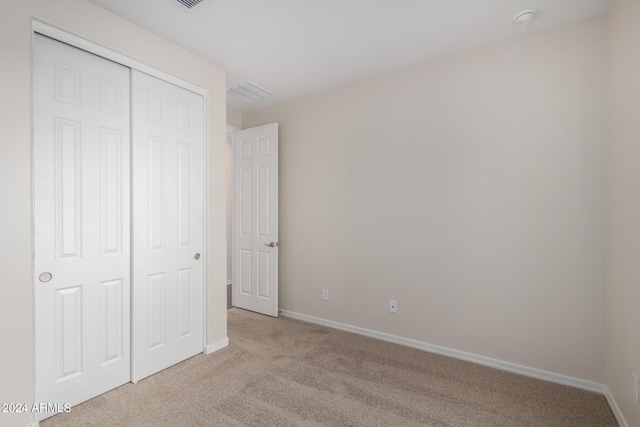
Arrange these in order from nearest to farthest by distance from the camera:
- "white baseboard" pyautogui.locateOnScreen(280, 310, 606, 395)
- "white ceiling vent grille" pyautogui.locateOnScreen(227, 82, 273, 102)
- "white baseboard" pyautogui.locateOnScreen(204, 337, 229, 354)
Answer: "white baseboard" pyautogui.locateOnScreen(280, 310, 606, 395)
"white baseboard" pyautogui.locateOnScreen(204, 337, 229, 354)
"white ceiling vent grille" pyautogui.locateOnScreen(227, 82, 273, 102)

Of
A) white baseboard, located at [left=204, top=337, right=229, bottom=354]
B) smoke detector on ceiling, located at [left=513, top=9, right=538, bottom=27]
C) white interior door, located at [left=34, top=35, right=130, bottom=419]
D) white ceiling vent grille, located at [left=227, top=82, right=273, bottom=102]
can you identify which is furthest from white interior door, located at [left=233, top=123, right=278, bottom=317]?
smoke detector on ceiling, located at [left=513, top=9, right=538, bottom=27]

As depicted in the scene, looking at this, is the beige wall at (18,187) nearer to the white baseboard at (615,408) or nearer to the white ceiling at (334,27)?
the white ceiling at (334,27)

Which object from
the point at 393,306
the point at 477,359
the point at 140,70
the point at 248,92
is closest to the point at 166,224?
the point at 140,70

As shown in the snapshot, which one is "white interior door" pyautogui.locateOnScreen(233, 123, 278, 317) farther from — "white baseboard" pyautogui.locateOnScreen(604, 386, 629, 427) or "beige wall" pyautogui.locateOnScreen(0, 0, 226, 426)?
"white baseboard" pyautogui.locateOnScreen(604, 386, 629, 427)

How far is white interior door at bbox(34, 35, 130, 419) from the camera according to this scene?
73.8 inches

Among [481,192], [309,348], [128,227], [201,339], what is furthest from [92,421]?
[481,192]

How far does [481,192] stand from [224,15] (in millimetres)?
2481

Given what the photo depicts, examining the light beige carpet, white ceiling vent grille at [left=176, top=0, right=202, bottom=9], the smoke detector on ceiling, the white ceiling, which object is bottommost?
the light beige carpet

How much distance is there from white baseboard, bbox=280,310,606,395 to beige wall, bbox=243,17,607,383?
0.15ft

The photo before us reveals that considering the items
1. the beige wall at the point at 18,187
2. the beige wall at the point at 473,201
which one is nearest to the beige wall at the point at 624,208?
the beige wall at the point at 473,201

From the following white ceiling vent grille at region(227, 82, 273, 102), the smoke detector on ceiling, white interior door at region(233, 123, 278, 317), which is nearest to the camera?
the smoke detector on ceiling

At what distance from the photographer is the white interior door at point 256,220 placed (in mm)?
3812

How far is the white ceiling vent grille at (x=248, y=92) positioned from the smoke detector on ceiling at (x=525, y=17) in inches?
96.3

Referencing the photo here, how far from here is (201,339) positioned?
280 centimetres
